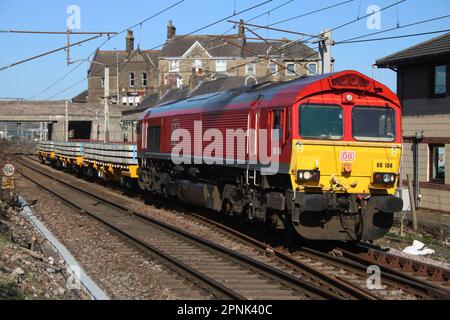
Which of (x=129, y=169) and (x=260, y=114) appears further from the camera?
(x=129, y=169)

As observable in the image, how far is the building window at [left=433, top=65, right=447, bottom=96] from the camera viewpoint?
19880mm

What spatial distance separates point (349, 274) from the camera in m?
10.6

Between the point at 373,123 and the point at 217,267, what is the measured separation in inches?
168

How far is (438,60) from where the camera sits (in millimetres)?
19891

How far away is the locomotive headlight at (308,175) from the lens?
37.4 feet

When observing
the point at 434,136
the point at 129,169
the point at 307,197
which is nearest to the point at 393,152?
the point at 307,197

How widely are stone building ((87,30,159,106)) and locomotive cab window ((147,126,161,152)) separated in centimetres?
6111

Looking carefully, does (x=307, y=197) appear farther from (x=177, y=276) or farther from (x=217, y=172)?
(x=217, y=172)

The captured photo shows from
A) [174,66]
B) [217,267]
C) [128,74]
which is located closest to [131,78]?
[128,74]

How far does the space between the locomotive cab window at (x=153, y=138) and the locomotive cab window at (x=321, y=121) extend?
9238 mm

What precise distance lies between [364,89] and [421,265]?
3.62 metres

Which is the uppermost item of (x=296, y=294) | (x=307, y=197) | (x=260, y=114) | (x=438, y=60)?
(x=438, y=60)

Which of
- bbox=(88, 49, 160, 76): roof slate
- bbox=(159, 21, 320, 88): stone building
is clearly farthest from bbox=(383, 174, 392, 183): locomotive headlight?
bbox=(88, 49, 160, 76): roof slate

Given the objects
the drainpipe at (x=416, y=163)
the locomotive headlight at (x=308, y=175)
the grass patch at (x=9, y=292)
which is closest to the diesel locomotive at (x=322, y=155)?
the locomotive headlight at (x=308, y=175)
